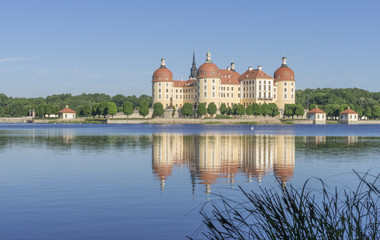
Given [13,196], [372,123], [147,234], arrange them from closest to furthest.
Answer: [147,234] → [13,196] → [372,123]

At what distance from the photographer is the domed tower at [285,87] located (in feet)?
533

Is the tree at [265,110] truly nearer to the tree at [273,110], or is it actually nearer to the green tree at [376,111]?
the tree at [273,110]

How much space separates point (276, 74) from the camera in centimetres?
16725

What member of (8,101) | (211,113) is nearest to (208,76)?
(211,113)

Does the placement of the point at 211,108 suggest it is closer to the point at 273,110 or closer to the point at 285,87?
the point at 273,110

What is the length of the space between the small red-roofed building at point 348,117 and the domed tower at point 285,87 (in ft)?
57.9

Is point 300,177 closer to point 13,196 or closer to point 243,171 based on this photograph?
point 243,171

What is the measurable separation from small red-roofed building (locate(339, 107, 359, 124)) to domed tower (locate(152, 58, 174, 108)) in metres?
55.9

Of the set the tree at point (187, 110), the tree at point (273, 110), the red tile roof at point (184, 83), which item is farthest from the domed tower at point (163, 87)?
the tree at point (273, 110)

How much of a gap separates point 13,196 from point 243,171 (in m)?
10.6

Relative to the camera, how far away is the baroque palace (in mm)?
160000

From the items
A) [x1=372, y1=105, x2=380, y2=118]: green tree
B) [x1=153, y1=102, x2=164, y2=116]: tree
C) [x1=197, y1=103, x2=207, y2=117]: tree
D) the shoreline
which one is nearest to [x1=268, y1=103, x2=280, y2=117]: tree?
the shoreline

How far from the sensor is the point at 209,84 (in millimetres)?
159375

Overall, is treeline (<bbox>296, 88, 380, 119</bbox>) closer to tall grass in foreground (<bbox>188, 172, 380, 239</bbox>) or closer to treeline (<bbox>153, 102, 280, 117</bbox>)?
treeline (<bbox>153, 102, 280, 117</bbox>)
